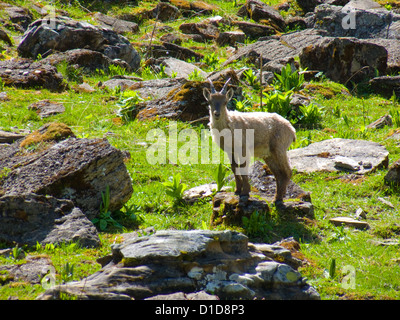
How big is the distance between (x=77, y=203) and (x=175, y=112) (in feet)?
18.8

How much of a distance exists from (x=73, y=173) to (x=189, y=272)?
344 cm

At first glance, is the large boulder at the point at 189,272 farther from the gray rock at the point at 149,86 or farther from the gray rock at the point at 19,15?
the gray rock at the point at 19,15

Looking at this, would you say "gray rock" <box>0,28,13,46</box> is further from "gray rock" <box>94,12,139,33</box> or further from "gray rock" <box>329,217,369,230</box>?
"gray rock" <box>329,217,369,230</box>

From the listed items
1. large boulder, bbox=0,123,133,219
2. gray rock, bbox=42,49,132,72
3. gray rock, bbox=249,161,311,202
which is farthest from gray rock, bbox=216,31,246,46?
large boulder, bbox=0,123,133,219

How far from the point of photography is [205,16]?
79.8 ft

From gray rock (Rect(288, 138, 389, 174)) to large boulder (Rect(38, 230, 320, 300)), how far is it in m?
5.19

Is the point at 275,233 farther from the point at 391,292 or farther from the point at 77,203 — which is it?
the point at 77,203

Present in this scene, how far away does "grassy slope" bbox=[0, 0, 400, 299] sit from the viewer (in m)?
6.05

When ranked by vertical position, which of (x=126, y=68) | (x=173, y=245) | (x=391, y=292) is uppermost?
(x=126, y=68)

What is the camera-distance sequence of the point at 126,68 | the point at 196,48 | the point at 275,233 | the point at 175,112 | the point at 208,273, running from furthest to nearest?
the point at 196,48
the point at 126,68
the point at 175,112
the point at 275,233
the point at 208,273

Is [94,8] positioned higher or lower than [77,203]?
higher

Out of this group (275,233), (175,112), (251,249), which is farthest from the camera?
(175,112)

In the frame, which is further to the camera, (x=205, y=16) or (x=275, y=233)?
(x=205, y=16)

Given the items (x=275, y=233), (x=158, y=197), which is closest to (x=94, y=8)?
(x=158, y=197)
